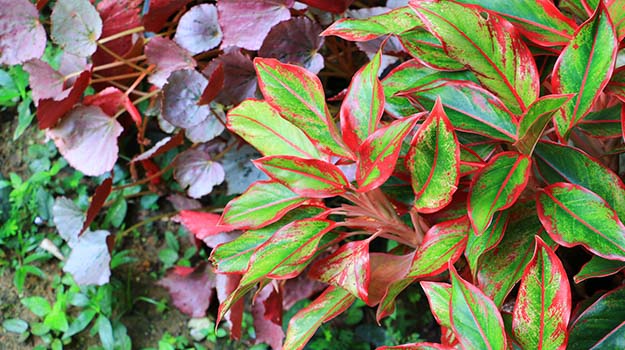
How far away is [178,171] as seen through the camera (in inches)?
57.2

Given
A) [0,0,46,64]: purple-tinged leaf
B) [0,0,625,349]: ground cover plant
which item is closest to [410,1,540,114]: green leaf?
[0,0,625,349]: ground cover plant

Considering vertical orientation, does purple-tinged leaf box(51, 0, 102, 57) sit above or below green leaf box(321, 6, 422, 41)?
below

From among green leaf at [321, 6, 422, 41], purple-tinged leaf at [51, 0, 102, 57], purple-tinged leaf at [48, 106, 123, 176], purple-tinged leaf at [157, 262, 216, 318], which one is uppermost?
green leaf at [321, 6, 422, 41]

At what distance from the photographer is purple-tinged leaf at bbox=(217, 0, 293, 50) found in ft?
4.14

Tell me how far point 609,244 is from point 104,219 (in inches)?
49.0

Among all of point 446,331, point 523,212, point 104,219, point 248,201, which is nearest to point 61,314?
point 104,219

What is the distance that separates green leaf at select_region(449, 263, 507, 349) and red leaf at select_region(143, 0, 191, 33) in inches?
33.7

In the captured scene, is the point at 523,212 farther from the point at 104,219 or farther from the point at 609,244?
the point at 104,219

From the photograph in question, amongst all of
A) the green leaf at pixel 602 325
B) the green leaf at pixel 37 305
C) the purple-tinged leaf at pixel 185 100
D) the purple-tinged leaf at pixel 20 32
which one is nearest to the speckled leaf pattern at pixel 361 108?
the green leaf at pixel 602 325

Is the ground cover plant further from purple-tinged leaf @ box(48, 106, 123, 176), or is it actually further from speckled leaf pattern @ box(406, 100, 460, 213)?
purple-tinged leaf @ box(48, 106, 123, 176)

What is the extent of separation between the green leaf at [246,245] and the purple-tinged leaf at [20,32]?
75cm

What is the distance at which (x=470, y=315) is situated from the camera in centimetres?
76

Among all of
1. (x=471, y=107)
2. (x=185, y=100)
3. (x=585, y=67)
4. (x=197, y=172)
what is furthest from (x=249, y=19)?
(x=585, y=67)

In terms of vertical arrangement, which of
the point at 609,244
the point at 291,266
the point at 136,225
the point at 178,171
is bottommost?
the point at 136,225
